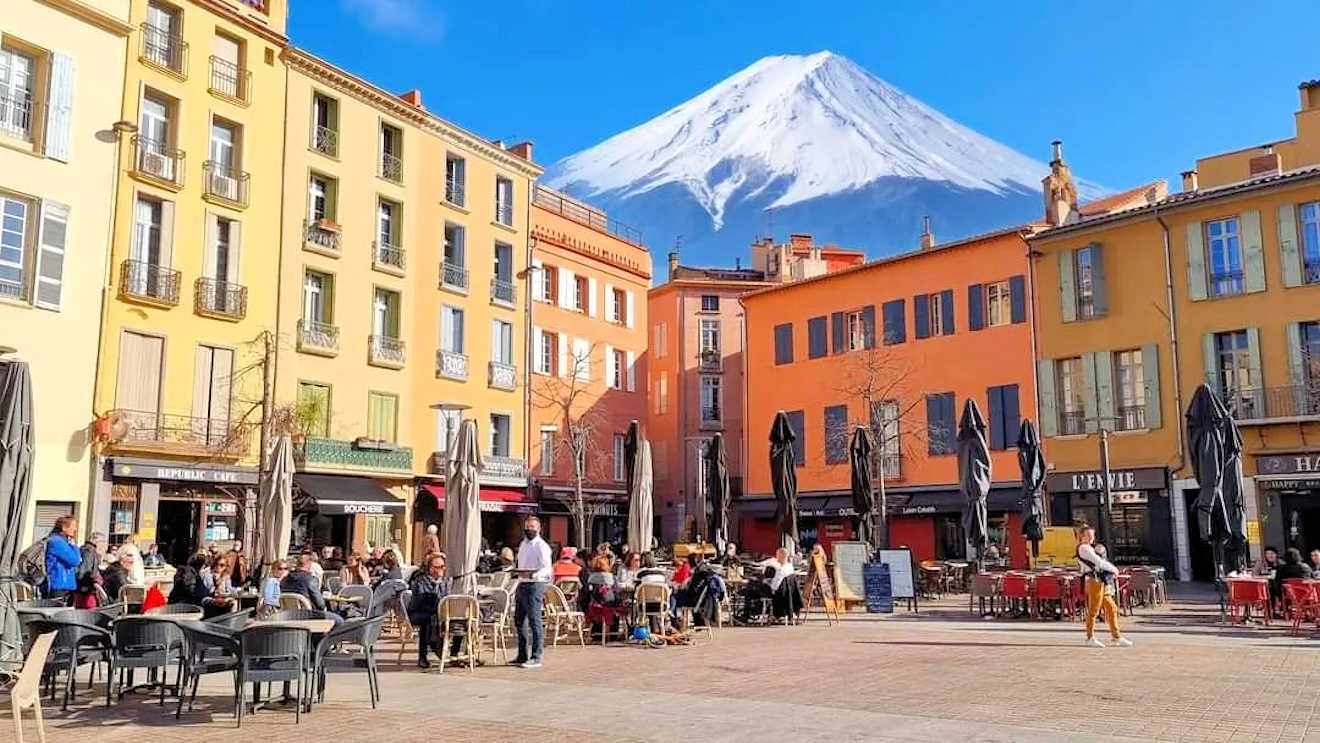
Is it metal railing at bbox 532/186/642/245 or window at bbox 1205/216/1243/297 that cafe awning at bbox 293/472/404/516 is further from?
window at bbox 1205/216/1243/297

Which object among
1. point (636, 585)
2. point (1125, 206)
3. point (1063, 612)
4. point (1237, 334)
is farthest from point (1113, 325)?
point (636, 585)

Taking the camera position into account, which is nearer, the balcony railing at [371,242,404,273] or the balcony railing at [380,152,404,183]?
the balcony railing at [371,242,404,273]

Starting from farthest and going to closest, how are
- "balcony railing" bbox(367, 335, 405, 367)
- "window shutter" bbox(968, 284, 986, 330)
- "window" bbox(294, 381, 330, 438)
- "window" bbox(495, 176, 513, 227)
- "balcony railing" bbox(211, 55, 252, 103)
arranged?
"window" bbox(495, 176, 513, 227)
"window shutter" bbox(968, 284, 986, 330)
"balcony railing" bbox(367, 335, 405, 367)
"window" bbox(294, 381, 330, 438)
"balcony railing" bbox(211, 55, 252, 103)

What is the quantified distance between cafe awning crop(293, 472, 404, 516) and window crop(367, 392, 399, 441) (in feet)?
5.13

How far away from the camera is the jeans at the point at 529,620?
1220cm

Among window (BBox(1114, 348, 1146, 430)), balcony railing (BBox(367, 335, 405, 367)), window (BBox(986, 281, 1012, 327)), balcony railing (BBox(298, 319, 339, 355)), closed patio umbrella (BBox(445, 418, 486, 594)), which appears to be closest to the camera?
closed patio umbrella (BBox(445, 418, 486, 594))

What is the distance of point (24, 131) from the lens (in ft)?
72.4

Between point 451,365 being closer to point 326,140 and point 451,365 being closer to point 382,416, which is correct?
point 382,416

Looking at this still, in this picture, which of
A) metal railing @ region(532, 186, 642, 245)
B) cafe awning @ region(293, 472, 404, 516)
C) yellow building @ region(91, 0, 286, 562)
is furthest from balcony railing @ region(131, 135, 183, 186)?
metal railing @ region(532, 186, 642, 245)

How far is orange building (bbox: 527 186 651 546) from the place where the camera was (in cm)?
3706

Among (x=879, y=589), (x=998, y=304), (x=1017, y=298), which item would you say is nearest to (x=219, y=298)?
(x=879, y=589)

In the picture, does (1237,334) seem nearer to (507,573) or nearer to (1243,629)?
(1243,629)

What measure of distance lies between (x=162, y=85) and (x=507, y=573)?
1658 cm

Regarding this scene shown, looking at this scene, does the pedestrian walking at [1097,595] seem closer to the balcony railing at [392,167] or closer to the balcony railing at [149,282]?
the balcony railing at [149,282]
